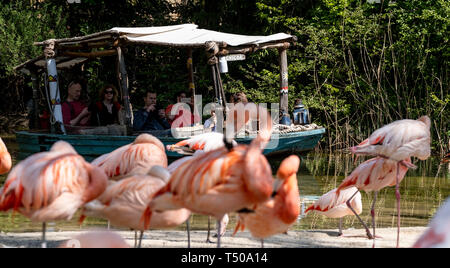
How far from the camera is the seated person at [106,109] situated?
31.4 feet

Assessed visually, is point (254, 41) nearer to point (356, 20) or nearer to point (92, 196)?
point (356, 20)

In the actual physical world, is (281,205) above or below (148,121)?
above

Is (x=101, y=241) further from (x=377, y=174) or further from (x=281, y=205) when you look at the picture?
(x=377, y=174)

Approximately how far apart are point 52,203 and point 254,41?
784cm

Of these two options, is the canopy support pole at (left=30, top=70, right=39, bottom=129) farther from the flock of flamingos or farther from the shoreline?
the flock of flamingos

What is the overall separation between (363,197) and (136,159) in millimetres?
4682

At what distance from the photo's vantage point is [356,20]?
52.1 ft

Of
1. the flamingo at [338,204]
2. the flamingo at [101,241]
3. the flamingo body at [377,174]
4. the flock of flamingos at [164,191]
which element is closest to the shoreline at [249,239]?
the flamingo at [338,204]

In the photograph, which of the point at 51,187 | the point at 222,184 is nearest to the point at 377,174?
the point at 222,184

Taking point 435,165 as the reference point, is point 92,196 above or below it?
above

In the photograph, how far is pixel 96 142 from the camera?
9.64 meters

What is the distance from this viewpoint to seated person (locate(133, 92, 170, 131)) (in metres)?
9.73
